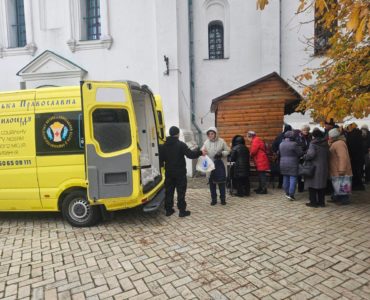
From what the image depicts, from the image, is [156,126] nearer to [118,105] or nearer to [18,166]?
[118,105]

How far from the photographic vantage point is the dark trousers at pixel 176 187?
619cm

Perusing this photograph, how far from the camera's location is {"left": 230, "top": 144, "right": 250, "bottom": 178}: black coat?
25.1 ft

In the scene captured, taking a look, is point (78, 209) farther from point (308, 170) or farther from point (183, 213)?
point (308, 170)

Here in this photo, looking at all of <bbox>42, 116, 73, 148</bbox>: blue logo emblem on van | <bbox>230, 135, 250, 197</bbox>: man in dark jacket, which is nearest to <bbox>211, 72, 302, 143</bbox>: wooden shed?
<bbox>230, 135, 250, 197</bbox>: man in dark jacket

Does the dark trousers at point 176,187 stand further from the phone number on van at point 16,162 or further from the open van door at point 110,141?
the phone number on van at point 16,162

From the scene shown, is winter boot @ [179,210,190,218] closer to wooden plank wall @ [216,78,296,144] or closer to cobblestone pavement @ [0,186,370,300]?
cobblestone pavement @ [0,186,370,300]

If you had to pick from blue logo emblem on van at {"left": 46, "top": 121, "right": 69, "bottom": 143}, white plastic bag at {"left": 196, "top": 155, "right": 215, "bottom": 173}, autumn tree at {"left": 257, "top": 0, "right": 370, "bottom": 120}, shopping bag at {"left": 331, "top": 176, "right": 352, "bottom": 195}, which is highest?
autumn tree at {"left": 257, "top": 0, "right": 370, "bottom": 120}

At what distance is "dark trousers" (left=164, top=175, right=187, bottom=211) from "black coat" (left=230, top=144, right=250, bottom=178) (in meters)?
1.92

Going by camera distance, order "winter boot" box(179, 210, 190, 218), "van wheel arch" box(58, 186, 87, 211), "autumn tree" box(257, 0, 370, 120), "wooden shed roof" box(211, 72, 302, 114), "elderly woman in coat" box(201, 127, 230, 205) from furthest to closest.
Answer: "wooden shed roof" box(211, 72, 302, 114), "elderly woman in coat" box(201, 127, 230, 205), "winter boot" box(179, 210, 190, 218), "van wheel arch" box(58, 186, 87, 211), "autumn tree" box(257, 0, 370, 120)

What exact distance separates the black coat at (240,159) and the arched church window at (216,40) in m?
6.84

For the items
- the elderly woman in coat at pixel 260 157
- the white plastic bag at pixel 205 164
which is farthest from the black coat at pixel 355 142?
the white plastic bag at pixel 205 164

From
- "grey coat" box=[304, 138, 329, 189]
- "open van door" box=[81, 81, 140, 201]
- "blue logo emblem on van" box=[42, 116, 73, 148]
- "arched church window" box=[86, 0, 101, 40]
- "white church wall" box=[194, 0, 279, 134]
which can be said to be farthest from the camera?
"arched church window" box=[86, 0, 101, 40]

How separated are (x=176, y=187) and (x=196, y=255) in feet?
6.50

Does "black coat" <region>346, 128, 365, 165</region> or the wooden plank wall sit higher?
the wooden plank wall
